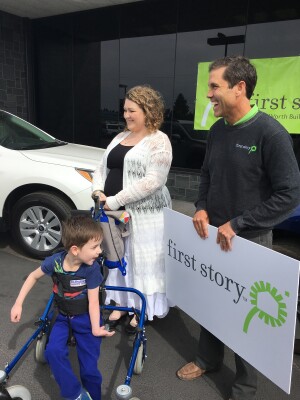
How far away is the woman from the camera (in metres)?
2.43

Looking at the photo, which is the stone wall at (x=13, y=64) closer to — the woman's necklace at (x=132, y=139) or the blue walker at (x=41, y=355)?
the woman's necklace at (x=132, y=139)

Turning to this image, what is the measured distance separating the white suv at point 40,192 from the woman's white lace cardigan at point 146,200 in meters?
1.30

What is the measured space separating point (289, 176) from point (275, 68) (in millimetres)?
5061

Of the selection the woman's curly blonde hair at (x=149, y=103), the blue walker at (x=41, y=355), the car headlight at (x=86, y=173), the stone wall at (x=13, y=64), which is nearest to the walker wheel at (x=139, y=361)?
the blue walker at (x=41, y=355)

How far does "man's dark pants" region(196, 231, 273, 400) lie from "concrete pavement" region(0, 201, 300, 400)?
0.15 metres

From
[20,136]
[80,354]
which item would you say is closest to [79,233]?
[80,354]

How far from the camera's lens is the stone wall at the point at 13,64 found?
812cm

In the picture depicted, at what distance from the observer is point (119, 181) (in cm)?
260

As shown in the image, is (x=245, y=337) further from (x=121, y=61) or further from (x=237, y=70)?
(x=121, y=61)

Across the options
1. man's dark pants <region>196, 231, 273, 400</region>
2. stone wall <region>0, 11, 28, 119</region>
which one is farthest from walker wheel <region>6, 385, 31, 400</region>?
stone wall <region>0, 11, 28, 119</region>

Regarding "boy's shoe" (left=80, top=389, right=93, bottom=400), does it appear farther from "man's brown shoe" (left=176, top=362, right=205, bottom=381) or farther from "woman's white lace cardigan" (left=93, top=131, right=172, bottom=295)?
"woman's white lace cardigan" (left=93, top=131, right=172, bottom=295)

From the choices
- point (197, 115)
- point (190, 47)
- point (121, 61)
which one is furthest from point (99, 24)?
point (197, 115)

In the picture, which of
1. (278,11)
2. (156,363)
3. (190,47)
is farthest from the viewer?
(190,47)

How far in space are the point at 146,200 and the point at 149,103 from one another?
660 millimetres
